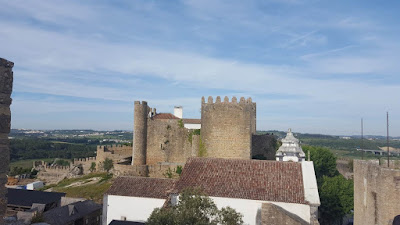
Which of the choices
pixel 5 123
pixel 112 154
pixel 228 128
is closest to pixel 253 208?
pixel 228 128

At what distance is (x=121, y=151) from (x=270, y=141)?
18.7 meters

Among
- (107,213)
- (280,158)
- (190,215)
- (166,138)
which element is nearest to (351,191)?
(280,158)

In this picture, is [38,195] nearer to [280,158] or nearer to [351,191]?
[280,158]

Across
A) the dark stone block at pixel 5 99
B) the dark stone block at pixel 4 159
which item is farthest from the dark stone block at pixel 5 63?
the dark stone block at pixel 4 159

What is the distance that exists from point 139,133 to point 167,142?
9.31 feet

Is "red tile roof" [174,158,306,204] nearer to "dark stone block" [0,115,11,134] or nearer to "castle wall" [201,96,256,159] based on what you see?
"castle wall" [201,96,256,159]

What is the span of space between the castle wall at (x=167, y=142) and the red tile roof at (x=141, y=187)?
6.79 metres

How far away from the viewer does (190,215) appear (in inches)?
413

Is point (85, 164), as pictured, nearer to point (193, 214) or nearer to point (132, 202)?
point (132, 202)

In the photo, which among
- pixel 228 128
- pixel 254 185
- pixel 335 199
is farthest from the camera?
pixel 335 199

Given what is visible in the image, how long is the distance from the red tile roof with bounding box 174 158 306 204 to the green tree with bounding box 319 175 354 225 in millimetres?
13722

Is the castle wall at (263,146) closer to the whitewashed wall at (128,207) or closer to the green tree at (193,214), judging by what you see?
the whitewashed wall at (128,207)

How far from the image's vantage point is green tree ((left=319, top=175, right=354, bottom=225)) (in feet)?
94.4

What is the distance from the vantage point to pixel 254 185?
53.7 ft
